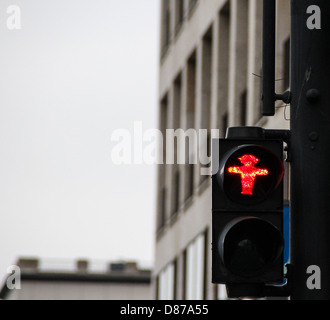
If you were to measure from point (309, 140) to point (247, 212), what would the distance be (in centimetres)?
60

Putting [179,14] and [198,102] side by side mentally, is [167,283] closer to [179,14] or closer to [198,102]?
[198,102]

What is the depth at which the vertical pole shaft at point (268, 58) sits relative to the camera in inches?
309

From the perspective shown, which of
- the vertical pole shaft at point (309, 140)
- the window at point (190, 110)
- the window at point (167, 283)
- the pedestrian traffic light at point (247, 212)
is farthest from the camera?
the window at point (167, 283)

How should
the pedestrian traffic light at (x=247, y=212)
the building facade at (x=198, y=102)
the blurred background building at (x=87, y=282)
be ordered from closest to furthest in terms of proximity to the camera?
the pedestrian traffic light at (x=247, y=212)
the building facade at (x=198, y=102)
the blurred background building at (x=87, y=282)

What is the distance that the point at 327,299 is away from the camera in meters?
7.36

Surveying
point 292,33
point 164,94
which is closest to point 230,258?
point 292,33

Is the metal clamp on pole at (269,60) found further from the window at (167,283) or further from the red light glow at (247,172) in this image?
the window at (167,283)

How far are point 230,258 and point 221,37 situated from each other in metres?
24.3

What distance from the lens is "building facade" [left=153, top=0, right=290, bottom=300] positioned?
2703 centimetres

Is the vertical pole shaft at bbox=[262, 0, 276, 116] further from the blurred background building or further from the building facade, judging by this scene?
the blurred background building

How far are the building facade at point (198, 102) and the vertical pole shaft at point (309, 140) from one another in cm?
1554

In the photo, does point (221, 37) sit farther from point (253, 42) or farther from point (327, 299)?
point (327, 299)

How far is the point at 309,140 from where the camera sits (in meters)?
7.75
